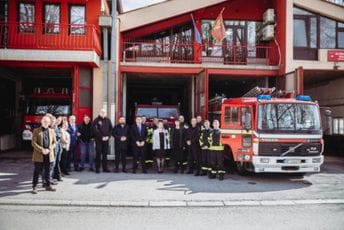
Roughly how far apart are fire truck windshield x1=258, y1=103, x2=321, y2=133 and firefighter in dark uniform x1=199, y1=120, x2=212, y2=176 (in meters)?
1.67

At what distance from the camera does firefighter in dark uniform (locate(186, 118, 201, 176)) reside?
39.5 feet

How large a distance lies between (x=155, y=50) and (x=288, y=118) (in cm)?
1058

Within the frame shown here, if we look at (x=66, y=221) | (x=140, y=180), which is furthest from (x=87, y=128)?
(x=66, y=221)

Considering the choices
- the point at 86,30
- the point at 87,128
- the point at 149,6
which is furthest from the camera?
the point at 149,6

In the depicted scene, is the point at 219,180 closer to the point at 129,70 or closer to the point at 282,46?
the point at 129,70

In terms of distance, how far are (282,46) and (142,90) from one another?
11.9 meters

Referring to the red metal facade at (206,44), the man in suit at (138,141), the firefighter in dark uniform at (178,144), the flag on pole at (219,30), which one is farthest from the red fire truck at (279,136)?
the flag on pole at (219,30)

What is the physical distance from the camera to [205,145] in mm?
11531

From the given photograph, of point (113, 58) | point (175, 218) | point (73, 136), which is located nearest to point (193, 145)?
point (73, 136)

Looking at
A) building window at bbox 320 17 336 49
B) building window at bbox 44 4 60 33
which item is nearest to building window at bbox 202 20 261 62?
A: building window at bbox 320 17 336 49

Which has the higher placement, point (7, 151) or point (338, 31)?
point (338, 31)

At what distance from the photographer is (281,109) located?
10984 millimetres

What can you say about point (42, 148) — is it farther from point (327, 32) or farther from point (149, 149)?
point (327, 32)

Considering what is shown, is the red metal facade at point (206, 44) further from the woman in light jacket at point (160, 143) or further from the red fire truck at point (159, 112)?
the woman in light jacket at point (160, 143)
